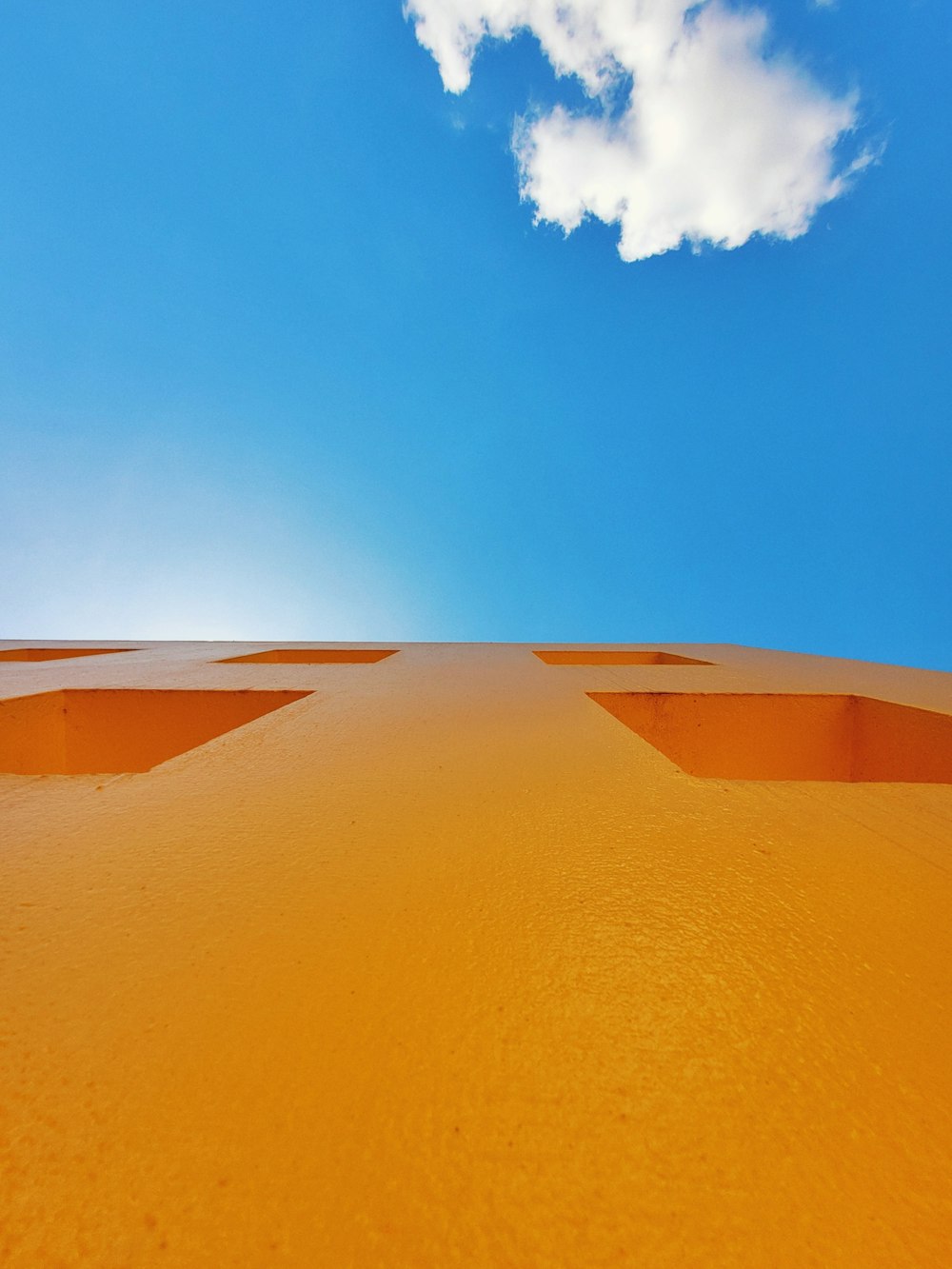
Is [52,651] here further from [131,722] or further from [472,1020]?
[472,1020]

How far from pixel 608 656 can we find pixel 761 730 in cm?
205

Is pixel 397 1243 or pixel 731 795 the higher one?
pixel 731 795

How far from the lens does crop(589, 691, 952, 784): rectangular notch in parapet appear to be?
6.70 ft

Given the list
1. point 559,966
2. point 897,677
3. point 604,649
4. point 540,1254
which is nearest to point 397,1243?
point 540,1254

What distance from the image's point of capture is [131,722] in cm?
196

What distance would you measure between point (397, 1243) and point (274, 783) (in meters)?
0.83

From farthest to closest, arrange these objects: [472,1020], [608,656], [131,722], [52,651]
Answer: [52,651]
[608,656]
[131,722]
[472,1020]

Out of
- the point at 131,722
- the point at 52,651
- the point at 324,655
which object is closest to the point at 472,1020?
the point at 131,722

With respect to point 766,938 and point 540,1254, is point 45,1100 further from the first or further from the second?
point 766,938

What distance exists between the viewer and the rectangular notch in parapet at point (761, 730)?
204cm

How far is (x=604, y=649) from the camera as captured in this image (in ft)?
14.8

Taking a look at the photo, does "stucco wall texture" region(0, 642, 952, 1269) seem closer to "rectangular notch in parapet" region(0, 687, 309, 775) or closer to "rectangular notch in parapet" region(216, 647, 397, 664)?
"rectangular notch in parapet" region(0, 687, 309, 775)

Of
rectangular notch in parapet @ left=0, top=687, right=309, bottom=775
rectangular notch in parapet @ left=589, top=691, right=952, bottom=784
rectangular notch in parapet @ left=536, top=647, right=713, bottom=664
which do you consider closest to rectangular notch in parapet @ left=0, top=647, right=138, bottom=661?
rectangular notch in parapet @ left=0, top=687, right=309, bottom=775

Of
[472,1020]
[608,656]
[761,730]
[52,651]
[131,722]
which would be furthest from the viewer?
[52,651]
